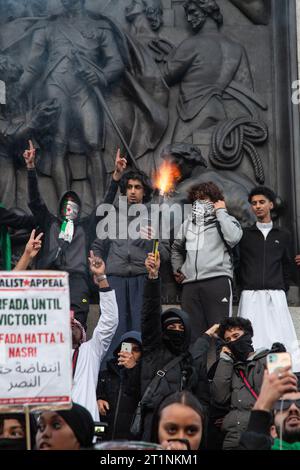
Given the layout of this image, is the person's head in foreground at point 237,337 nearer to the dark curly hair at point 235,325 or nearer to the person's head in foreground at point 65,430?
the dark curly hair at point 235,325

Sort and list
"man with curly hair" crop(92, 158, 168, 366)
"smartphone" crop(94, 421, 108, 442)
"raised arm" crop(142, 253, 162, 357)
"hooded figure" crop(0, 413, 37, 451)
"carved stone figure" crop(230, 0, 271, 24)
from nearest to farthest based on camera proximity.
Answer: "hooded figure" crop(0, 413, 37, 451) → "smartphone" crop(94, 421, 108, 442) → "raised arm" crop(142, 253, 162, 357) → "man with curly hair" crop(92, 158, 168, 366) → "carved stone figure" crop(230, 0, 271, 24)

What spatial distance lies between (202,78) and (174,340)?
5106mm

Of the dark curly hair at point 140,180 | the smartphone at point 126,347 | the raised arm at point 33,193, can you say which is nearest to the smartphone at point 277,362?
the smartphone at point 126,347

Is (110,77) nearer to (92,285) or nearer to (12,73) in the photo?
(12,73)

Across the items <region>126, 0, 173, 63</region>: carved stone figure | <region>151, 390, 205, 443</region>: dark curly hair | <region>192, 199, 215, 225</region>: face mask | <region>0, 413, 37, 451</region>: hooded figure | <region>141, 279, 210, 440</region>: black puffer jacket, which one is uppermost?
<region>126, 0, 173, 63</region>: carved stone figure

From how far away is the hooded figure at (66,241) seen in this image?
38.0ft

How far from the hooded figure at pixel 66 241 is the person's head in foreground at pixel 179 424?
15.0 ft

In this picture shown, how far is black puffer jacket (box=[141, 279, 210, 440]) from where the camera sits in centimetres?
882

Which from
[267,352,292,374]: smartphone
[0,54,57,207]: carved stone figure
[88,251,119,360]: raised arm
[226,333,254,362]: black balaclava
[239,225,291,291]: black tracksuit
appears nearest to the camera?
[267,352,292,374]: smartphone

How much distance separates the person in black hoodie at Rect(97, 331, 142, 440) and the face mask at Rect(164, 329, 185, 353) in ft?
1.02

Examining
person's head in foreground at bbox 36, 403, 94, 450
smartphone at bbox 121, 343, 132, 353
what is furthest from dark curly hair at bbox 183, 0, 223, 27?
person's head in foreground at bbox 36, 403, 94, 450

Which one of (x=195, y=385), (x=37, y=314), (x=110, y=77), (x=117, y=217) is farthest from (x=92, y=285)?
(x=37, y=314)

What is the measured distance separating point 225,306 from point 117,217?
4.89ft

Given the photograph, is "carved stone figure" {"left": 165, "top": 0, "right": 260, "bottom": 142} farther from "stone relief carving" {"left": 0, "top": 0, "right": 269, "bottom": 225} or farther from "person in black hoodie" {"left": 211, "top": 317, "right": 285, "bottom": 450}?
"person in black hoodie" {"left": 211, "top": 317, "right": 285, "bottom": 450}
